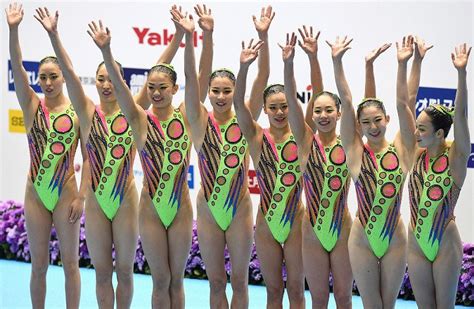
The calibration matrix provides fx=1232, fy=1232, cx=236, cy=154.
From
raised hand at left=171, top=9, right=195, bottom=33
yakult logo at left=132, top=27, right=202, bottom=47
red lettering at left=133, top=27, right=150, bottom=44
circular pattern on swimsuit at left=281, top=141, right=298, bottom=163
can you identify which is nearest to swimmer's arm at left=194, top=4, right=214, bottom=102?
raised hand at left=171, top=9, right=195, bottom=33

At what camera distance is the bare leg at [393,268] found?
7523 millimetres

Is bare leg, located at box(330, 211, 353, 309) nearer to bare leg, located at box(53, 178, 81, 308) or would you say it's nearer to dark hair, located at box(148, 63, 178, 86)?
dark hair, located at box(148, 63, 178, 86)

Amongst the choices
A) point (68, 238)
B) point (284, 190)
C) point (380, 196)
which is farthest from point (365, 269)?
point (68, 238)

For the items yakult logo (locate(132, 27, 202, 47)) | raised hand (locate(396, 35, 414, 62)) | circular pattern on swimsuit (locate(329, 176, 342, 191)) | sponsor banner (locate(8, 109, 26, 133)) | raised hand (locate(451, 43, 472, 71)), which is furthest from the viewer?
sponsor banner (locate(8, 109, 26, 133))

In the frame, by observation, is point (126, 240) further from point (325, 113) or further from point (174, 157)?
point (325, 113)

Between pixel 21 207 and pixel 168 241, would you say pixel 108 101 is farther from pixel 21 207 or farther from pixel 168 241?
pixel 21 207

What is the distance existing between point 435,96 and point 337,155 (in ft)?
5.99

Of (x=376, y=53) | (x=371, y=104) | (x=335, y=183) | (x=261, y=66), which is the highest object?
(x=376, y=53)

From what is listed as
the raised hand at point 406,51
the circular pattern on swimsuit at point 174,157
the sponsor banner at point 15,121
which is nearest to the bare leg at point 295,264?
the circular pattern on swimsuit at point 174,157

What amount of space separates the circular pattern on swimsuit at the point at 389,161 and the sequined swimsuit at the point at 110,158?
1688 millimetres

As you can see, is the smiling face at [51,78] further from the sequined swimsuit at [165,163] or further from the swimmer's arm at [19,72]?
the sequined swimsuit at [165,163]

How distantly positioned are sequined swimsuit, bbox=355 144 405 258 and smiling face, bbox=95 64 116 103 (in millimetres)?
1755

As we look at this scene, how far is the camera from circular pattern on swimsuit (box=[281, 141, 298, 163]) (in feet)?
25.8

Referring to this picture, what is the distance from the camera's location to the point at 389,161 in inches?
299
